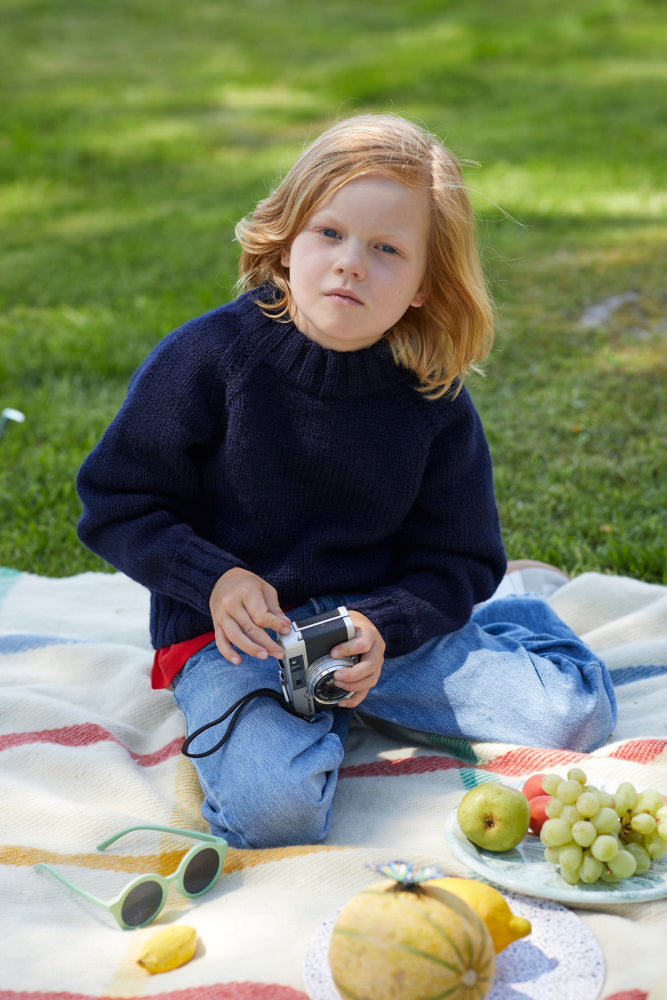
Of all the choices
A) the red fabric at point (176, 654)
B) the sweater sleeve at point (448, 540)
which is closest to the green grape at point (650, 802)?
the sweater sleeve at point (448, 540)

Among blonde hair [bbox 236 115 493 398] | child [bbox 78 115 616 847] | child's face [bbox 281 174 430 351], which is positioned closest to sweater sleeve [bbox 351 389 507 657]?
child [bbox 78 115 616 847]

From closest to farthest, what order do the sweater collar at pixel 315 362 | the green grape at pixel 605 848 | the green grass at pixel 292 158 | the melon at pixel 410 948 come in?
the melon at pixel 410 948 < the green grape at pixel 605 848 < the sweater collar at pixel 315 362 < the green grass at pixel 292 158

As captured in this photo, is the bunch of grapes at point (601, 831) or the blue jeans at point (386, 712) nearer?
the bunch of grapes at point (601, 831)

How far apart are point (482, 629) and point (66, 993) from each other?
1.27 metres

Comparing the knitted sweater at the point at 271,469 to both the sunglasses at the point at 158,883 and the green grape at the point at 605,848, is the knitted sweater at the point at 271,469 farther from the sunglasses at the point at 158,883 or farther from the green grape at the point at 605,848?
the green grape at the point at 605,848

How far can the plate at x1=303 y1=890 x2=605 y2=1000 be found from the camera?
150 cm

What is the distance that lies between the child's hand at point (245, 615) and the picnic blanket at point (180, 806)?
35 centimetres

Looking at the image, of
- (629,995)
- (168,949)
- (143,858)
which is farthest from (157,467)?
(629,995)

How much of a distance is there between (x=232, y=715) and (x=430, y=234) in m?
1.04

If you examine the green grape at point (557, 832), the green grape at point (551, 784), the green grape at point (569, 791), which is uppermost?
the green grape at point (569, 791)

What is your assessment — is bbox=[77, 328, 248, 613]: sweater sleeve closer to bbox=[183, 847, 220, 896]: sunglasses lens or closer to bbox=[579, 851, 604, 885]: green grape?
bbox=[183, 847, 220, 896]: sunglasses lens

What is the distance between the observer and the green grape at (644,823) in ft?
5.67

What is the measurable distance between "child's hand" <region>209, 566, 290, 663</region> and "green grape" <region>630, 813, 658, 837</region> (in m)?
0.69

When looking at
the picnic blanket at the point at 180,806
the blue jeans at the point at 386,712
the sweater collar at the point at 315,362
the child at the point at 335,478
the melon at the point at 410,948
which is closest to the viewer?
the melon at the point at 410,948
